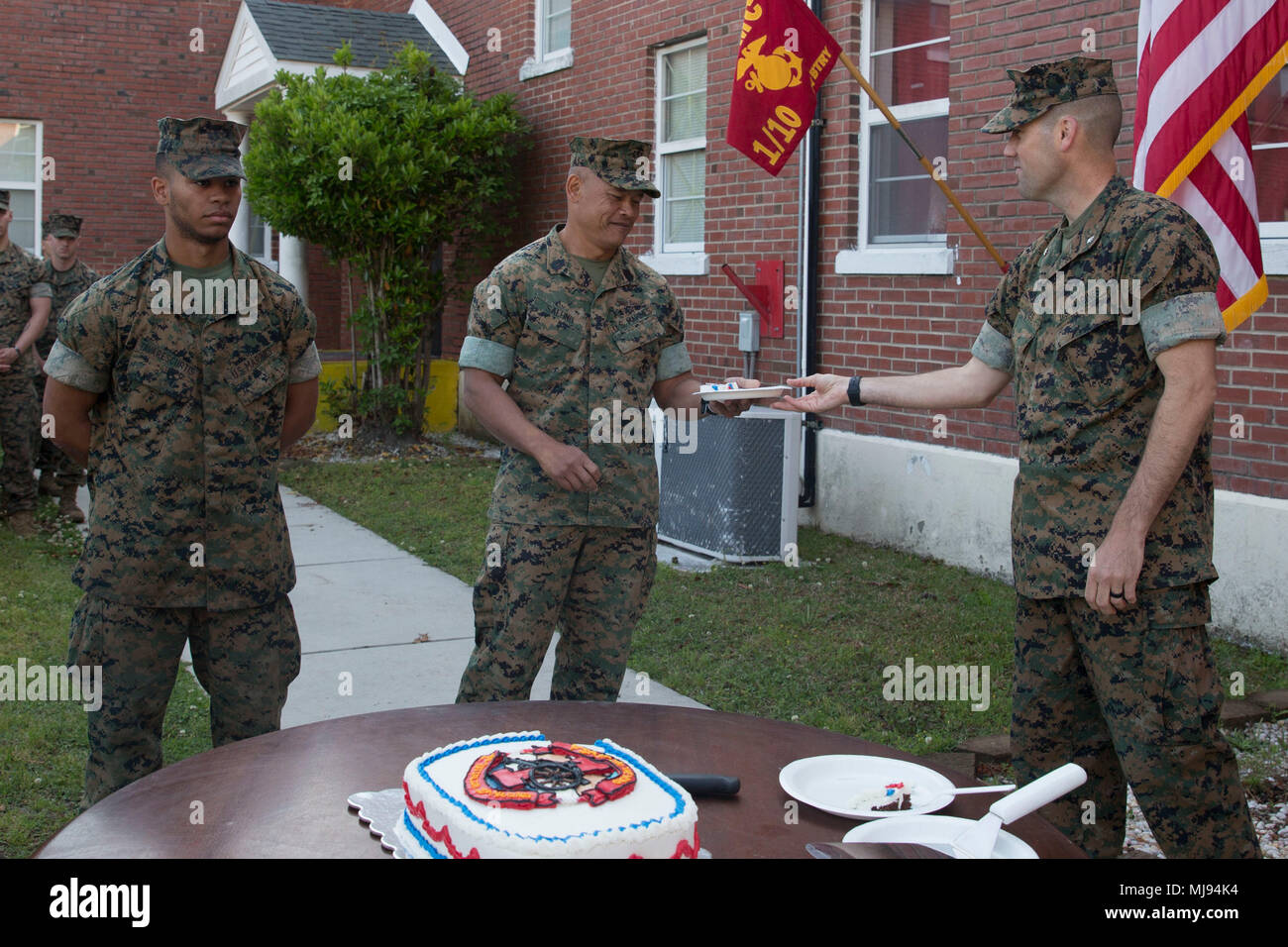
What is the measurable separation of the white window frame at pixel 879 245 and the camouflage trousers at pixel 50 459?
5458 millimetres

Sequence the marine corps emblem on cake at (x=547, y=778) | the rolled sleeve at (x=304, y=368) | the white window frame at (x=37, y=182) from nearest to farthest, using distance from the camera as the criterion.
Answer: the marine corps emblem on cake at (x=547, y=778) < the rolled sleeve at (x=304, y=368) < the white window frame at (x=37, y=182)

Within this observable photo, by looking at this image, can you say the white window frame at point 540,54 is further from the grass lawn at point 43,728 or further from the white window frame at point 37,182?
the white window frame at point 37,182

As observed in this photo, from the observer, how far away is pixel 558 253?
3904 mm

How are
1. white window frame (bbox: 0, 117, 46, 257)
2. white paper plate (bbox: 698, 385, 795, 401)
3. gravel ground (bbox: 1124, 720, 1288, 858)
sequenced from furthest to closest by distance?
white window frame (bbox: 0, 117, 46, 257) → gravel ground (bbox: 1124, 720, 1288, 858) → white paper plate (bbox: 698, 385, 795, 401)

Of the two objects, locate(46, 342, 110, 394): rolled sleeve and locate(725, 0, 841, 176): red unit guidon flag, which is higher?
locate(725, 0, 841, 176): red unit guidon flag

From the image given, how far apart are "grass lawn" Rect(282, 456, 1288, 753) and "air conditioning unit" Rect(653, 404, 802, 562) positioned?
0.79ft

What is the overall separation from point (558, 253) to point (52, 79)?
15040 mm

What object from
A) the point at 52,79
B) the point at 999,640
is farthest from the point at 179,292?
the point at 52,79

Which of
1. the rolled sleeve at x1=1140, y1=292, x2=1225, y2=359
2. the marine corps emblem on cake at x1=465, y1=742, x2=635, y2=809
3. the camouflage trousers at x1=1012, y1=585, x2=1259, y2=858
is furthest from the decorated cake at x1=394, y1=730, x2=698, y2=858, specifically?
the rolled sleeve at x1=1140, y1=292, x2=1225, y2=359

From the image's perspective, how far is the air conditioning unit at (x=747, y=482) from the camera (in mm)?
7707

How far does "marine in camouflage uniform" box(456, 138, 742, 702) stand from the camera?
3.73 m

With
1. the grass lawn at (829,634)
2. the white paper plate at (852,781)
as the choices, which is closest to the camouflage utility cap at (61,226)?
the grass lawn at (829,634)

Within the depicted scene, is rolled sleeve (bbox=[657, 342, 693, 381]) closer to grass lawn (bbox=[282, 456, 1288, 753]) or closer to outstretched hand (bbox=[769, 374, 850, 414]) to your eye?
outstretched hand (bbox=[769, 374, 850, 414])

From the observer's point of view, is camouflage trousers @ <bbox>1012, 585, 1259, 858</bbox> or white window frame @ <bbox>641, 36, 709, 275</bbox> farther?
white window frame @ <bbox>641, 36, 709, 275</bbox>
